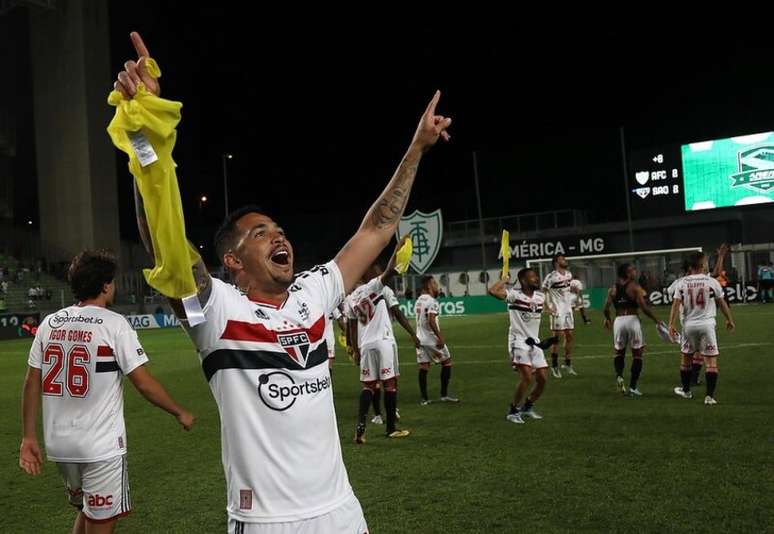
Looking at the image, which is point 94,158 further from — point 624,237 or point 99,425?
point 99,425

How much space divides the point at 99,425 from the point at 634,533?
4029 millimetres

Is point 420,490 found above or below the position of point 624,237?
below

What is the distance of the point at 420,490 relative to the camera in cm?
713

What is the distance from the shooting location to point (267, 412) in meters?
2.82

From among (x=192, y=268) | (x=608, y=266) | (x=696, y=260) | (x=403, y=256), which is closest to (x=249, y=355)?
(x=192, y=268)

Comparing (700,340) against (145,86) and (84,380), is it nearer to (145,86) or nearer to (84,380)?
(84,380)

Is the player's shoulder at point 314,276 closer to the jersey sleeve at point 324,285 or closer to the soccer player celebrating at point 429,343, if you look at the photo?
the jersey sleeve at point 324,285

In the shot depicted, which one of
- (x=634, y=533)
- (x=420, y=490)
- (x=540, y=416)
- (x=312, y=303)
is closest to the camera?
(x=312, y=303)

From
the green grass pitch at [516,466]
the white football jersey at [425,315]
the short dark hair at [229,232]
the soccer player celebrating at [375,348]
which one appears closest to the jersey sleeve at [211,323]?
the short dark hair at [229,232]

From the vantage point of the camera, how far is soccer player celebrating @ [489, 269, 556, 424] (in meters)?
10.6

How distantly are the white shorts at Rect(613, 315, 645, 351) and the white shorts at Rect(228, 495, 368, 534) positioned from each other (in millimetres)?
9964

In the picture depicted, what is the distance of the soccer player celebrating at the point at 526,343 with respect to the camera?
10555mm

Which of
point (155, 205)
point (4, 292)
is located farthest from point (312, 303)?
point (4, 292)

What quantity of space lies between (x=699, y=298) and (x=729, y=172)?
32473mm
